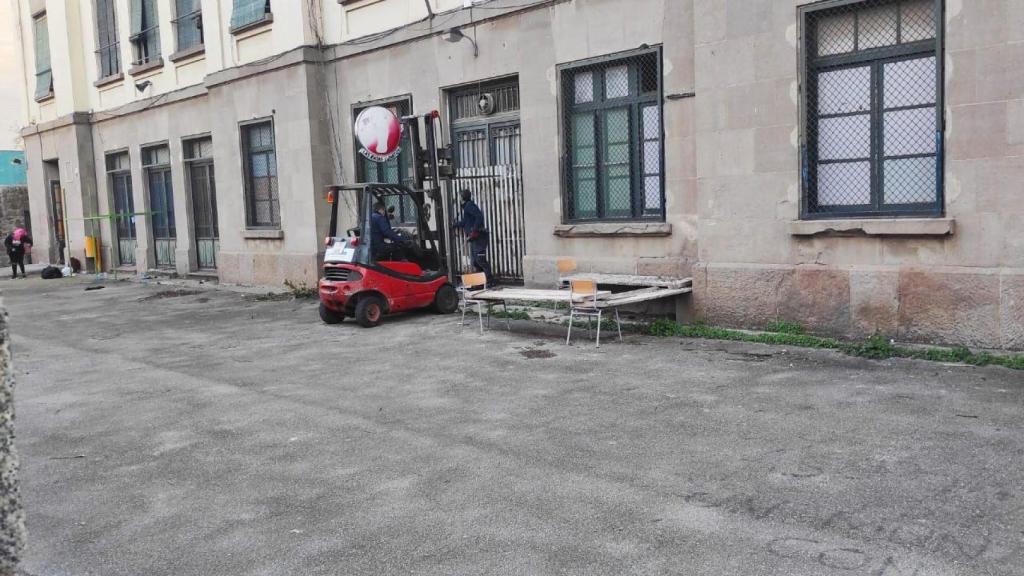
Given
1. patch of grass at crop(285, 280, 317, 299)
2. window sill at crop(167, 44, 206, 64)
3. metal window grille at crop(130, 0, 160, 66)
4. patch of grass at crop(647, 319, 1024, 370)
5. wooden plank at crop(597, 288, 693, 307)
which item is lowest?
patch of grass at crop(647, 319, 1024, 370)

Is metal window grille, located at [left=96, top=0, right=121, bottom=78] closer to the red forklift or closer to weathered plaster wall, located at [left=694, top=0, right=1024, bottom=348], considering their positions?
the red forklift

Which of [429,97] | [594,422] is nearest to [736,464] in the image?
[594,422]

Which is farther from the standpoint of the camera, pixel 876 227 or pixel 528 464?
pixel 876 227

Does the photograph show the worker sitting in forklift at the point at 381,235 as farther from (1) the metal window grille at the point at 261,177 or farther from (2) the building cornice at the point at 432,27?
(1) the metal window grille at the point at 261,177

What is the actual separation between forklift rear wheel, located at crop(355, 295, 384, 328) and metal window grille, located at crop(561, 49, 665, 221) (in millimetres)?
2854

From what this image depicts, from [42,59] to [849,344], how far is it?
24977mm

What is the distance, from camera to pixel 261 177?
18234 millimetres

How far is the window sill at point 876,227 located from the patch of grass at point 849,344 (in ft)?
3.34

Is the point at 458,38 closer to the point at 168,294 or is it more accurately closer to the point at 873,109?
the point at 873,109

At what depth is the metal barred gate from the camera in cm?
1341

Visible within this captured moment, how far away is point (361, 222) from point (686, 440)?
267 inches

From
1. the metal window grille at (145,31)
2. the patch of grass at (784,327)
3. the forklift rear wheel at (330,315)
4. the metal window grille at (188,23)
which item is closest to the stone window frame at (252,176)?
the metal window grille at (188,23)

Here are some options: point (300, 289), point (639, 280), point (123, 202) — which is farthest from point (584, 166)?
point (123, 202)

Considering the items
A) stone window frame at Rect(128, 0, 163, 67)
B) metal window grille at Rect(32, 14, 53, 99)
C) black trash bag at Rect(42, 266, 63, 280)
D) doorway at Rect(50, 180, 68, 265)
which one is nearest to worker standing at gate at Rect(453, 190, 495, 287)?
stone window frame at Rect(128, 0, 163, 67)
